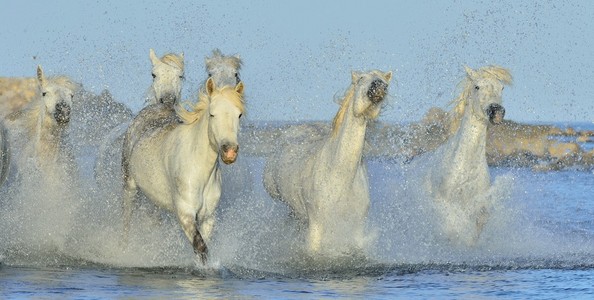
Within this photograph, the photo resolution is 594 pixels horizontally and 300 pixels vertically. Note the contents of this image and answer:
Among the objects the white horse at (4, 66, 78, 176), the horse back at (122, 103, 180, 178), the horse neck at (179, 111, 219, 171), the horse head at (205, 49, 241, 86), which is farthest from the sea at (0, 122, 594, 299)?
the horse head at (205, 49, 241, 86)

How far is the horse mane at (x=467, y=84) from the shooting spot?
1233 centimetres

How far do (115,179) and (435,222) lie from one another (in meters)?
3.15

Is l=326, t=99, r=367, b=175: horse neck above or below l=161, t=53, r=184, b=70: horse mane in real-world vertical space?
below

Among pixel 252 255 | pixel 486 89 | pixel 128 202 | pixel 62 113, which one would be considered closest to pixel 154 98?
pixel 62 113

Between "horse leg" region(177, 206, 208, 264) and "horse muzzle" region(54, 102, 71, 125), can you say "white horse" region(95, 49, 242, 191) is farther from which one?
"horse leg" region(177, 206, 208, 264)

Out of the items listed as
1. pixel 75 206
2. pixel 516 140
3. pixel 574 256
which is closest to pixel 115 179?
pixel 75 206

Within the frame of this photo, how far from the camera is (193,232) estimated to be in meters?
9.55

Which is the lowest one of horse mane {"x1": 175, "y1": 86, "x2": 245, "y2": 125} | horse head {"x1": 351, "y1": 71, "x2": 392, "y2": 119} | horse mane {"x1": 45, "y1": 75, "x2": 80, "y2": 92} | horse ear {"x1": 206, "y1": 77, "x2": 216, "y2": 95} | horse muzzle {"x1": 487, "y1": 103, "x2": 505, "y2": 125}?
horse mane {"x1": 175, "y1": 86, "x2": 245, "y2": 125}

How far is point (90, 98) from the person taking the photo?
15109mm

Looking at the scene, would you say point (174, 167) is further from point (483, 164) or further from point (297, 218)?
point (483, 164)

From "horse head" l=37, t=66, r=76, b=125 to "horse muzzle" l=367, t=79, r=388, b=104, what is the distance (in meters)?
3.18

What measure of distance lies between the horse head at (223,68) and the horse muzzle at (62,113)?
1.57 meters

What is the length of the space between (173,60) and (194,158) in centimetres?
301

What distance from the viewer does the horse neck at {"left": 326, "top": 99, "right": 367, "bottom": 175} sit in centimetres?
1029
